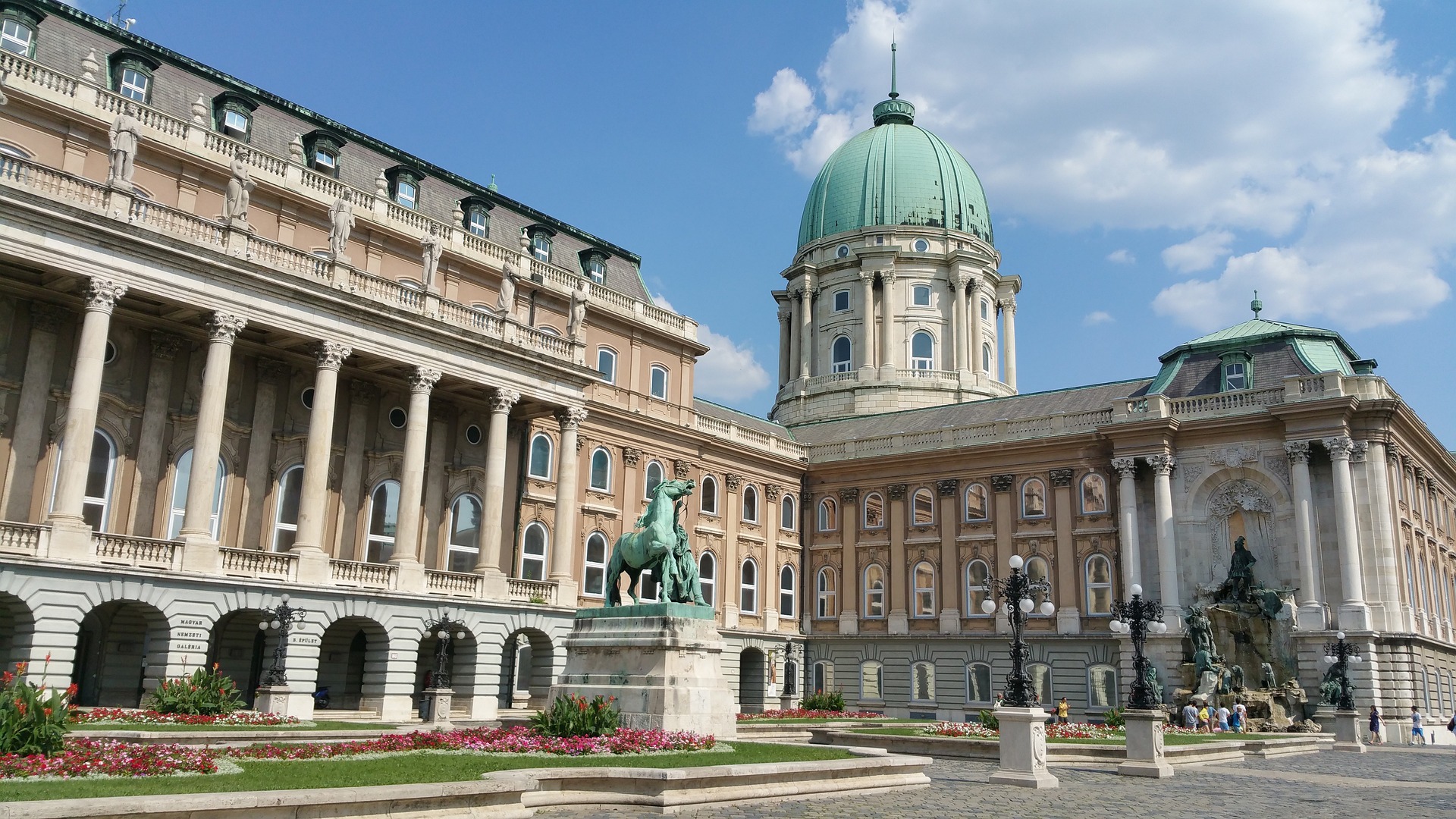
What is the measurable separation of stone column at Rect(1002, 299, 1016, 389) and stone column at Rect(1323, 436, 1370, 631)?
3405 centimetres

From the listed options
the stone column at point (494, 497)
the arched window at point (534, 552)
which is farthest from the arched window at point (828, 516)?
the stone column at point (494, 497)

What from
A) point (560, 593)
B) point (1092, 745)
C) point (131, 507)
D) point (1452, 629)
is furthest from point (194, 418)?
point (1452, 629)

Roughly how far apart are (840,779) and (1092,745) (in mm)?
12255

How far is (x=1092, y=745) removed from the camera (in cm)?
2936

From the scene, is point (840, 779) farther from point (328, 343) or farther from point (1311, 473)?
point (1311, 473)

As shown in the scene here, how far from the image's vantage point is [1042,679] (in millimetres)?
52094

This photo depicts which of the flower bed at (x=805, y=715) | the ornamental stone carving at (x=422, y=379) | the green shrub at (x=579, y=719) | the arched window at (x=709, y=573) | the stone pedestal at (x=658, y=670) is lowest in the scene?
the flower bed at (x=805, y=715)

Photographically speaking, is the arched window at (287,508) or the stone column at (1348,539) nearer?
the arched window at (287,508)

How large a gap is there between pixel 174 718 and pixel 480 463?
678 inches

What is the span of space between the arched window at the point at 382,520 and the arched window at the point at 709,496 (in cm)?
1726

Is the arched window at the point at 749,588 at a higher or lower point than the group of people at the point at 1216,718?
higher

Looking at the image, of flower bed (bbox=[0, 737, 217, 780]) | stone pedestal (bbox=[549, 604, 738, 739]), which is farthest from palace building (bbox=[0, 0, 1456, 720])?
flower bed (bbox=[0, 737, 217, 780])

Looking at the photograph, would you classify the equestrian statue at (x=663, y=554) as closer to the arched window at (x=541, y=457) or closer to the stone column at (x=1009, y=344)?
the arched window at (x=541, y=457)

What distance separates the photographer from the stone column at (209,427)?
3194 centimetres
